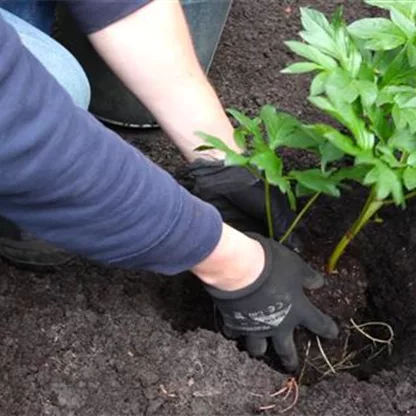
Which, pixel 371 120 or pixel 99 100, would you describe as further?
pixel 99 100

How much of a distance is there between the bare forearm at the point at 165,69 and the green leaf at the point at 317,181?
0.33 meters

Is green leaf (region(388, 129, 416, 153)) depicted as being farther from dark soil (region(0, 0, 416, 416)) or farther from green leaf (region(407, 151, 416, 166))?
dark soil (region(0, 0, 416, 416))

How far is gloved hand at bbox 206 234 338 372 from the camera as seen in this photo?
59.9 inches

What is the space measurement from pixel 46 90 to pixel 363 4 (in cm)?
143

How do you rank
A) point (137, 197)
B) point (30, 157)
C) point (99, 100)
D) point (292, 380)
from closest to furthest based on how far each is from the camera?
point (30, 157) → point (137, 197) → point (292, 380) → point (99, 100)

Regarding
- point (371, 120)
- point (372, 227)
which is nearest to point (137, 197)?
point (371, 120)

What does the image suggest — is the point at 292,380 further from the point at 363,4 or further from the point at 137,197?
the point at 363,4

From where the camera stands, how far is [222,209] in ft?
5.65

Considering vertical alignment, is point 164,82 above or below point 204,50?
above

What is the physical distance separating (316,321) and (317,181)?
1.07ft

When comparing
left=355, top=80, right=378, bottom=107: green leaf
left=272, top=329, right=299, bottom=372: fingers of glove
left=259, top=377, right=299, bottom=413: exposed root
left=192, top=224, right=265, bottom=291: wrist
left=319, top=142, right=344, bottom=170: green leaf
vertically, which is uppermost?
left=355, top=80, right=378, bottom=107: green leaf

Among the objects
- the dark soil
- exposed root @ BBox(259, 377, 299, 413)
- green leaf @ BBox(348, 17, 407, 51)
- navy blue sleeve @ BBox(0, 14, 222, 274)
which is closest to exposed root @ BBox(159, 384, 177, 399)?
the dark soil

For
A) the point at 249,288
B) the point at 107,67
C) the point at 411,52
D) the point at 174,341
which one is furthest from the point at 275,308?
the point at 107,67

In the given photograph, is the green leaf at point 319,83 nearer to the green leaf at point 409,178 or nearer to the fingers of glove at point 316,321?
the green leaf at point 409,178
